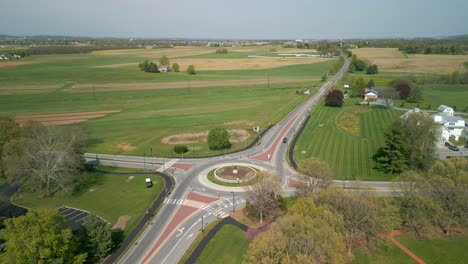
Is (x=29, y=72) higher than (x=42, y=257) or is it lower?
higher

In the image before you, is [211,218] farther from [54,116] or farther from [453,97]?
[453,97]

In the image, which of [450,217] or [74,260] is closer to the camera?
[74,260]

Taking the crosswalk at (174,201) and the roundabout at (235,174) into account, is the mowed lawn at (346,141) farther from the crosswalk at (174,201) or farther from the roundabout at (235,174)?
the crosswalk at (174,201)

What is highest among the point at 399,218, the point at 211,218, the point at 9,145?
the point at 9,145

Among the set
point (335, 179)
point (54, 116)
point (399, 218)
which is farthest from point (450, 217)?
point (54, 116)

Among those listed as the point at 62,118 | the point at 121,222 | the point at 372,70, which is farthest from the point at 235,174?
the point at 372,70

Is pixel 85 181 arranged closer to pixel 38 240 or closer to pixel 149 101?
pixel 38 240

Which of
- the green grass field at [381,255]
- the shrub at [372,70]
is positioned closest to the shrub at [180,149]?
the green grass field at [381,255]
